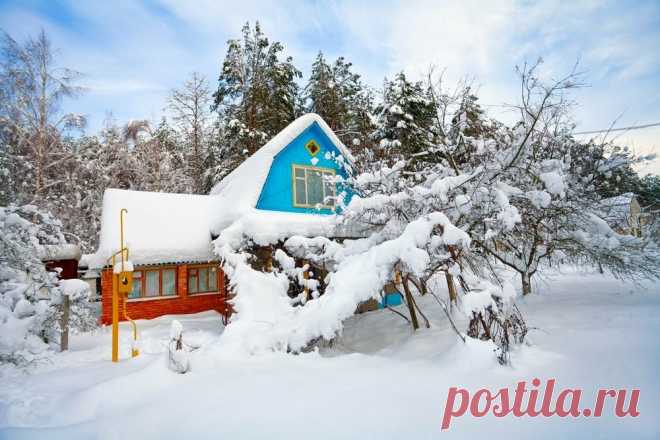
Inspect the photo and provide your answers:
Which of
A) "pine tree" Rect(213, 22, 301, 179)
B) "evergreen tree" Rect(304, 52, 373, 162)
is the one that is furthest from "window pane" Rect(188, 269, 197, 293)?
"evergreen tree" Rect(304, 52, 373, 162)

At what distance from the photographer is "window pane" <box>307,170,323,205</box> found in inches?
455

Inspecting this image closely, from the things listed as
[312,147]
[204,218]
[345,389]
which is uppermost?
[312,147]

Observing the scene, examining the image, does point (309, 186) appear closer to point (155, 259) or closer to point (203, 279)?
point (203, 279)

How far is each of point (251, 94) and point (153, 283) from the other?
13494 mm

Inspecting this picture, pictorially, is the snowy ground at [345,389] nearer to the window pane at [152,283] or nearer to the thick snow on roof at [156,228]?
the thick snow on roof at [156,228]

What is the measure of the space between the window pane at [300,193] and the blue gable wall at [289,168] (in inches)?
9.2

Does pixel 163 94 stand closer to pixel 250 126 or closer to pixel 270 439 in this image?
pixel 250 126

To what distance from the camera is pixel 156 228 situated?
10.6 meters

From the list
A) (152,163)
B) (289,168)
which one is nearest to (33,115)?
(152,163)

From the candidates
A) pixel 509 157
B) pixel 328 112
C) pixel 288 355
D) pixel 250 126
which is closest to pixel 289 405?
pixel 288 355

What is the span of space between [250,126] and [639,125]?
716 inches

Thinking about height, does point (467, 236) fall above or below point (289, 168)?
below

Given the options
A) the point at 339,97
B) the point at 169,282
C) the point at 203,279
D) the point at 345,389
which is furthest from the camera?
the point at 339,97

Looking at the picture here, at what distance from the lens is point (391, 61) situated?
7762 mm
